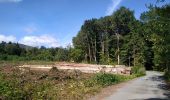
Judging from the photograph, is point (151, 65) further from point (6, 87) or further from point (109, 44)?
point (6, 87)

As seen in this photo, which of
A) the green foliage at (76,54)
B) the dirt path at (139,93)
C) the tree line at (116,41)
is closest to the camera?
the dirt path at (139,93)

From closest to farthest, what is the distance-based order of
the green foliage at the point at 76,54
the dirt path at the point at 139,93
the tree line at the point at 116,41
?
the dirt path at the point at 139,93, the tree line at the point at 116,41, the green foliage at the point at 76,54

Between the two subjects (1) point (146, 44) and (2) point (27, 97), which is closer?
(2) point (27, 97)

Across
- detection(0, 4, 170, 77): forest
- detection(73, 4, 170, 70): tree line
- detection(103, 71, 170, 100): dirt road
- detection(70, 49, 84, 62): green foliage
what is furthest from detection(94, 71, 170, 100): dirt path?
detection(70, 49, 84, 62): green foliage

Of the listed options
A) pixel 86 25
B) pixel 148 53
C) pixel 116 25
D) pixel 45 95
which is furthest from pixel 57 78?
pixel 86 25

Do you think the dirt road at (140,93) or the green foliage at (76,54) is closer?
the dirt road at (140,93)

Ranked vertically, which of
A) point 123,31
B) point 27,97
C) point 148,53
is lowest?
point 27,97

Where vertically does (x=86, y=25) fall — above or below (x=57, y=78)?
above

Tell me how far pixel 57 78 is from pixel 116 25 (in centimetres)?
7176

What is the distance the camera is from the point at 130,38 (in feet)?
311

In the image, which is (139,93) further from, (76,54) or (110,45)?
(110,45)

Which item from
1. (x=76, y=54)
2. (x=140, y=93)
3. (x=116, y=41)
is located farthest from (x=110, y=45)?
(x=140, y=93)

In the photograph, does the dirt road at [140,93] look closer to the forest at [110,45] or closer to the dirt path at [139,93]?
the dirt path at [139,93]

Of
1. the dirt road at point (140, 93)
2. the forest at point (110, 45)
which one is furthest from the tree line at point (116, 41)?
the dirt road at point (140, 93)
